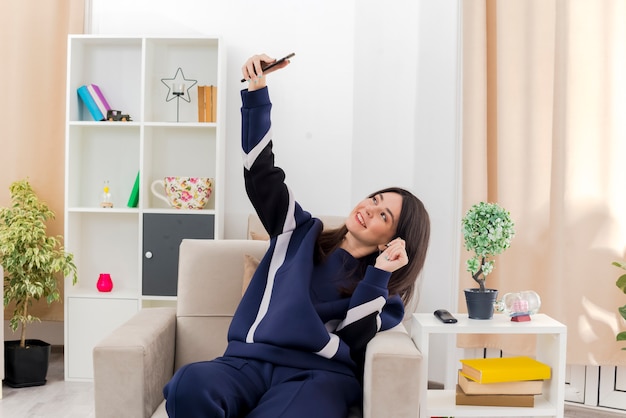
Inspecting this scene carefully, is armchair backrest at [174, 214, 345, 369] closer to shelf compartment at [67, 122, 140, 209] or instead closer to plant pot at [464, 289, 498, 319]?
plant pot at [464, 289, 498, 319]

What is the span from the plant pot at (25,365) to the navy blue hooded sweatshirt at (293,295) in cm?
163

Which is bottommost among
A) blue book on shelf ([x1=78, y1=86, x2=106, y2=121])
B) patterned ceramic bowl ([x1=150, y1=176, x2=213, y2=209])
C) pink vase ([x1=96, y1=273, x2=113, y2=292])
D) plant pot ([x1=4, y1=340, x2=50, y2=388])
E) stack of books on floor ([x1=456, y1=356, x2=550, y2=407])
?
plant pot ([x1=4, y1=340, x2=50, y2=388])

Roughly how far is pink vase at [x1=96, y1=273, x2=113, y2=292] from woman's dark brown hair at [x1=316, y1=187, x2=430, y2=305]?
1.67 m

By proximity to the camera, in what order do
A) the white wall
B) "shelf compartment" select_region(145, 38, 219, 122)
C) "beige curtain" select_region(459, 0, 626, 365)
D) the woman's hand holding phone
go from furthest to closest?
"shelf compartment" select_region(145, 38, 219, 122) → the white wall → "beige curtain" select_region(459, 0, 626, 365) → the woman's hand holding phone

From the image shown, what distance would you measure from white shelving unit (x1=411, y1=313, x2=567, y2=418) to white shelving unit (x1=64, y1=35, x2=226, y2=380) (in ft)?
5.04

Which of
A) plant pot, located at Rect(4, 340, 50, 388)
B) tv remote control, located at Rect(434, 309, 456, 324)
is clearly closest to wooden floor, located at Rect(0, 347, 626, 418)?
plant pot, located at Rect(4, 340, 50, 388)

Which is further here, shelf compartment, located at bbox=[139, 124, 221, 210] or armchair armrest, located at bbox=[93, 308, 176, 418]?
shelf compartment, located at bbox=[139, 124, 221, 210]

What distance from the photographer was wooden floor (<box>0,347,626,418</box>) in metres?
2.86

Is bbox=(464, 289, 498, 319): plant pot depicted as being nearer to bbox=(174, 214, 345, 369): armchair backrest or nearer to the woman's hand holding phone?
bbox=(174, 214, 345, 369): armchair backrest

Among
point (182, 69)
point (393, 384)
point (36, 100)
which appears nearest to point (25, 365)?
point (36, 100)

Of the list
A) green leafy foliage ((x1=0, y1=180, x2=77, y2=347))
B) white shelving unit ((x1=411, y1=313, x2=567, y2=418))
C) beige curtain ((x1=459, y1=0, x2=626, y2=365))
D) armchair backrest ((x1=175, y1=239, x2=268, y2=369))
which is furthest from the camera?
green leafy foliage ((x1=0, y1=180, x2=77, y2=347))

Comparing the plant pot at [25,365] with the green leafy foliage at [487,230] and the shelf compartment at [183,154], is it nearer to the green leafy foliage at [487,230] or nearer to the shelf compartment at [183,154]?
the shelf compartment at [183,154]

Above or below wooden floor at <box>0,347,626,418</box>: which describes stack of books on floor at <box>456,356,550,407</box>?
above

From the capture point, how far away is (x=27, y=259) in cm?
318
